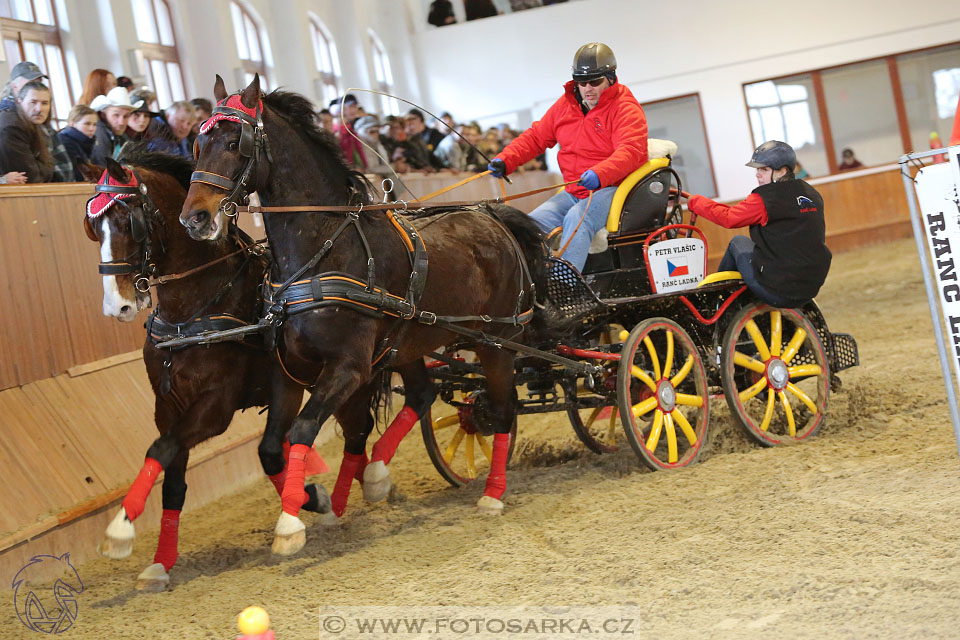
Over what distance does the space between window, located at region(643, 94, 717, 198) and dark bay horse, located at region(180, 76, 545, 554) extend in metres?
15.8

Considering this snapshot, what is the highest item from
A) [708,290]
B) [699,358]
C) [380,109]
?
[380,109]

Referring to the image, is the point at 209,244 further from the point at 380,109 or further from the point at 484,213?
the point at 380,109

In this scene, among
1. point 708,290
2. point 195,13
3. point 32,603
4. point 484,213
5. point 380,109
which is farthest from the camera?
point 380,109

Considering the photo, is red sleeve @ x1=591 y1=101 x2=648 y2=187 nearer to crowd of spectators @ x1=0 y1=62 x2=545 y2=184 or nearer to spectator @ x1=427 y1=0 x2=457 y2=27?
crowd of spectators @ x1=0 y1=62 x2=545 y2=184

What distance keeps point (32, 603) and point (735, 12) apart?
18111 millimetres

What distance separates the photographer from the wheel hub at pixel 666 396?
527cm

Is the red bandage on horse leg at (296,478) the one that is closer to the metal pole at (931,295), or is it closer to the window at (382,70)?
the metal pole at (931,295)

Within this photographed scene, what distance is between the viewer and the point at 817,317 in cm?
591

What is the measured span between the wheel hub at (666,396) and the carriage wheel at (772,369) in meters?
0.36

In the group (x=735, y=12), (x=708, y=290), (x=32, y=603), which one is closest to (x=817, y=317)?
(x=708, y=290)

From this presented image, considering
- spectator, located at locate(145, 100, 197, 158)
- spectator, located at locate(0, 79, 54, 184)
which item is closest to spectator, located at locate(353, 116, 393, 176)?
spectator, located at locate(145, 100, 197, 158)

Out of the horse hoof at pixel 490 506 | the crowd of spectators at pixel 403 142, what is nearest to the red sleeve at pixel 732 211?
the horse hoof at pixel 490 506

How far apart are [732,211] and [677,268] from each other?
1.44 ft

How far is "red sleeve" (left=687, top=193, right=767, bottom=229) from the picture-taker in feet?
17.1
